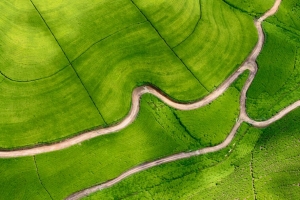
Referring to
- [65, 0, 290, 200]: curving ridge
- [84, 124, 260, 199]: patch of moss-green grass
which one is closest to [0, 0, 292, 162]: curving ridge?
[65, 0, 290, 200]: curving ridge

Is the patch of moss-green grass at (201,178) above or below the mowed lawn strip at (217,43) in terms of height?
below

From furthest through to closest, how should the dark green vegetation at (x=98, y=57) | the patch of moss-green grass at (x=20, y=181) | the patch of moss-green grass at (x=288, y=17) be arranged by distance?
the patch of moss-green grass at (x=288, y=17) < the dark green vegetation at (x=98, y=57) < the patch of moss-green grass at (x=20, y=181)

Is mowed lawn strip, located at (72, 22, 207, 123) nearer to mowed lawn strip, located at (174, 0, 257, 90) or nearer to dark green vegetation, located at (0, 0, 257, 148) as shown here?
dark green vegetation, located at (0, 0, 257, 148)

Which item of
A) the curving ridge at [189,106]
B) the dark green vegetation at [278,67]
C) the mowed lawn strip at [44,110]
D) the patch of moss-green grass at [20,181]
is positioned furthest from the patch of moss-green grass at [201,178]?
the mowed lawn strip at [44,110]

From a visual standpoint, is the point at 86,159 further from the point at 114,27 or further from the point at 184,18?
the point at 184,18

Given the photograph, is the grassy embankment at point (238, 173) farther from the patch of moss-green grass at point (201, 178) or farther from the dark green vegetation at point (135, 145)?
the dark green vegetation at point (135, 145)

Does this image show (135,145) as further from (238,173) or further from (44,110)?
(238,173)
